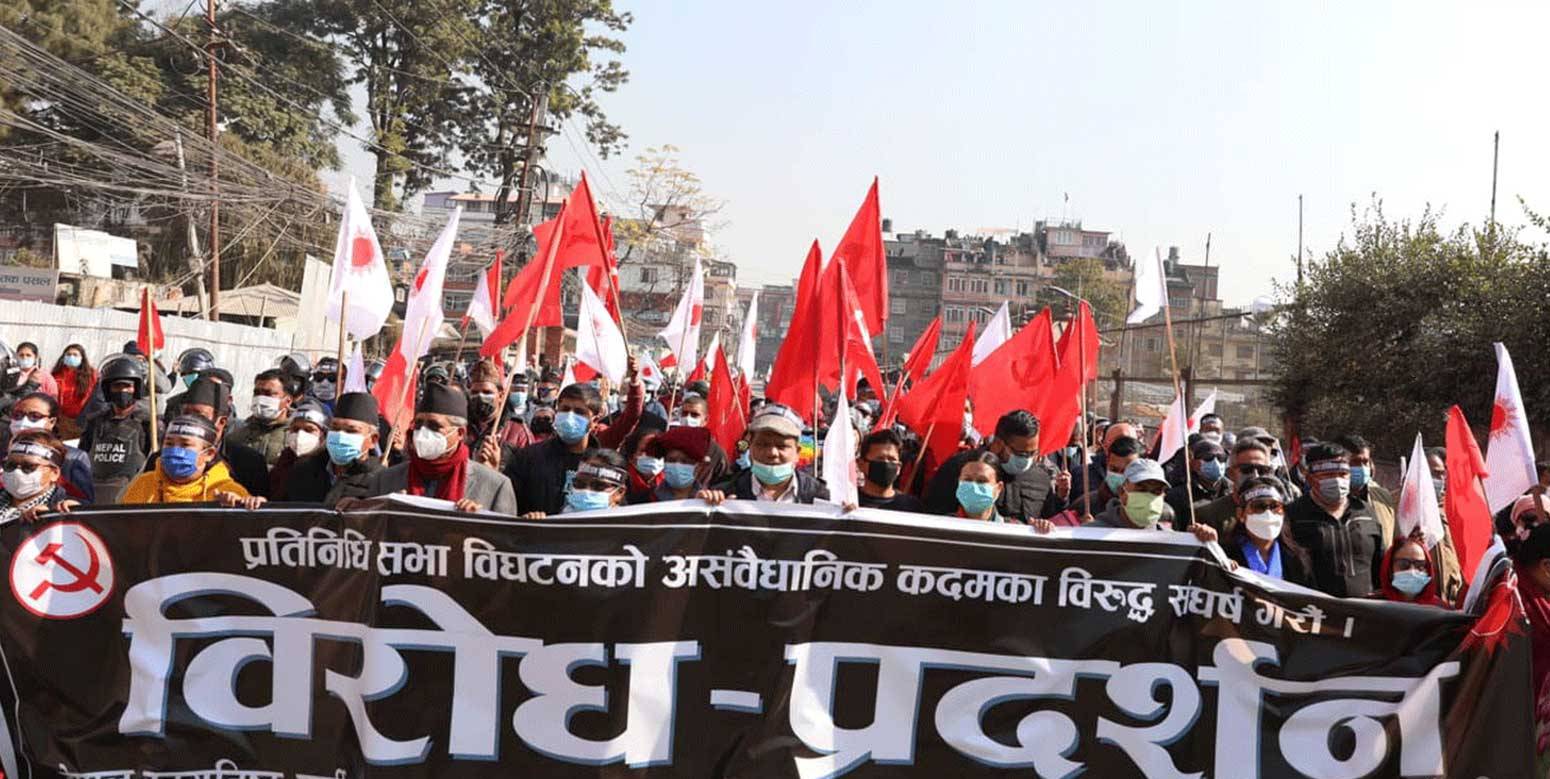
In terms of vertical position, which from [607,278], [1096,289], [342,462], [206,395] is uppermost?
[1096,289]

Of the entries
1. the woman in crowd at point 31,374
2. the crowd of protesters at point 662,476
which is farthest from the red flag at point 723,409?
the woman in crowd at point 31,374

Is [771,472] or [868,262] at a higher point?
[868,262]

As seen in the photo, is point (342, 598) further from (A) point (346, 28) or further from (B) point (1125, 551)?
(A) point (346, 28)

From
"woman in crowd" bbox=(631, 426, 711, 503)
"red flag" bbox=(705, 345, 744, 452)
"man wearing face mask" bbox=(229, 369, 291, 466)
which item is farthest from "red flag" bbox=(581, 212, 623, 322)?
"woman in crowd" bbox=(631, 426, 711, 503)

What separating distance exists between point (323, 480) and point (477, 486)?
96 cm

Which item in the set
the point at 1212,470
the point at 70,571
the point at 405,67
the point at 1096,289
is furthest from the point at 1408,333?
the point at 1096,289

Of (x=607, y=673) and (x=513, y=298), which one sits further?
(x=513, y=298)

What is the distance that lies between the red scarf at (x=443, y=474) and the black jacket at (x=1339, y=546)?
362 cm

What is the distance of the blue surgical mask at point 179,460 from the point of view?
5.76m

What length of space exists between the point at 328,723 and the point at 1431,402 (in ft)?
62.3

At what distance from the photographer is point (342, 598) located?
16.3 ft

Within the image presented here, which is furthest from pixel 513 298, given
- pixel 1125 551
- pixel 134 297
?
pixel 134 297

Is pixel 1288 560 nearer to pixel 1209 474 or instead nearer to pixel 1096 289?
pixel 1209 474

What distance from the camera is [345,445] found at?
6.10m
